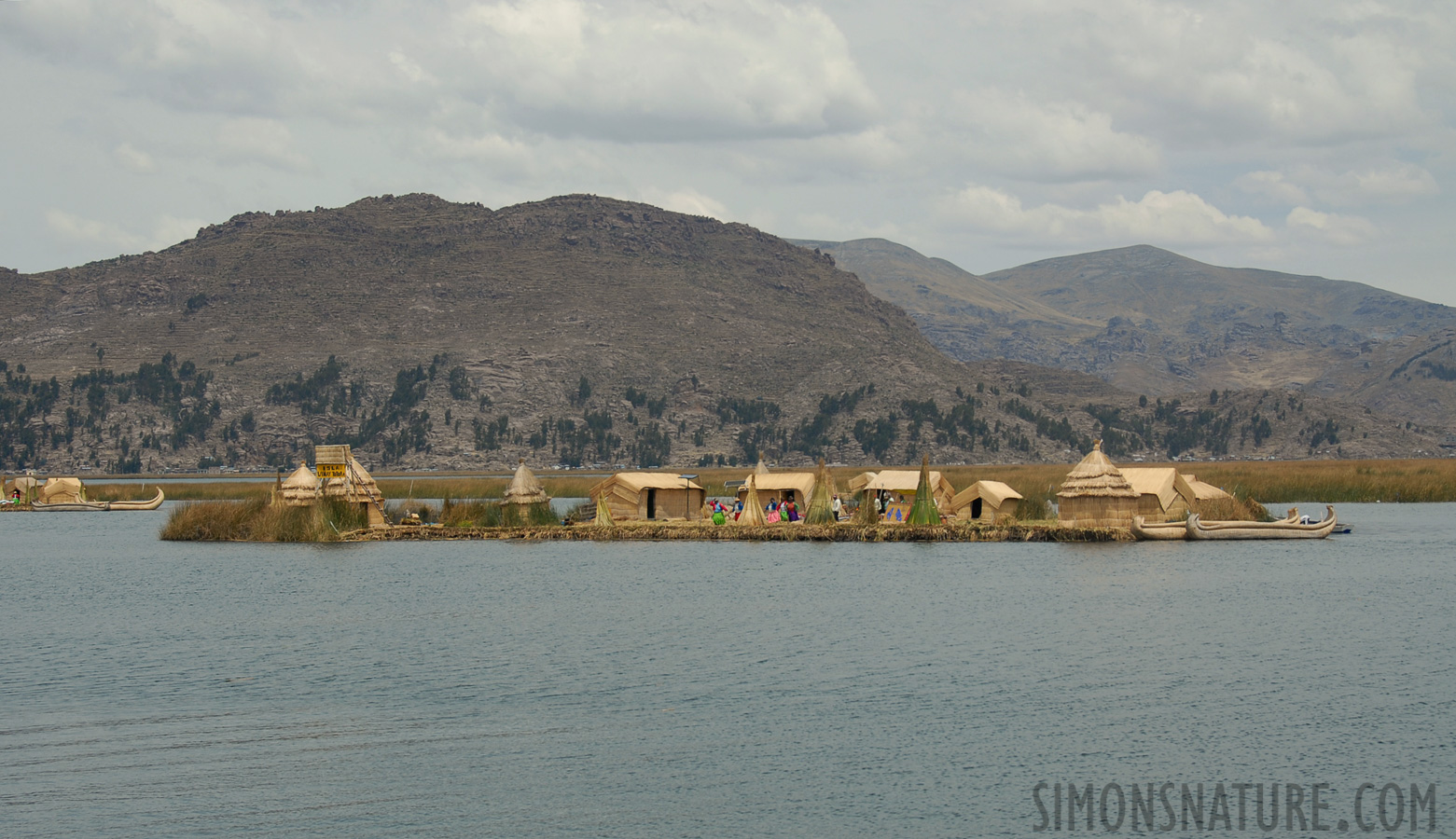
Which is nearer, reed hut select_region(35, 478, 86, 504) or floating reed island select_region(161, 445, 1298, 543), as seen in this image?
floating reed island select_region(161, 445, 1298, 543)

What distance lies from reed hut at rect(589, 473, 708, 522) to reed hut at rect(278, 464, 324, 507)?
15.5m

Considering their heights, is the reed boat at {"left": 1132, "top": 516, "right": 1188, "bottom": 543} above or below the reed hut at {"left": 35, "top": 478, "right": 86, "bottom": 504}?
below

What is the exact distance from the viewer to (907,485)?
260ft

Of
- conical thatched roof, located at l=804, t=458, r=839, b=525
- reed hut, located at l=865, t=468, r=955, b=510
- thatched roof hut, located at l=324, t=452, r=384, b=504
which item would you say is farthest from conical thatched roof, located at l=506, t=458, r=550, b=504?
reed hut, located at l=865, t=468, r=955, b=510

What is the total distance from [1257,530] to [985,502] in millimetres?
14354

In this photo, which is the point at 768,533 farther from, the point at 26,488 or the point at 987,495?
the point at 26,488

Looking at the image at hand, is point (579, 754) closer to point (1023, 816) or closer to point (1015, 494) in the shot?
point (1023, 816)

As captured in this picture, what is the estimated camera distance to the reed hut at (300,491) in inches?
2963

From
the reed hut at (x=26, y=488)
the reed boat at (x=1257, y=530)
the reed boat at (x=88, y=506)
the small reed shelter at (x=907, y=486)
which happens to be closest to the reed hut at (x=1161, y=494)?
the reed boat at (x=1257, y=530)

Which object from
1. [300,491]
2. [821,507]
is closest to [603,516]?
[821,507]

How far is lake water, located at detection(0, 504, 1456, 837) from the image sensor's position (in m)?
24.8

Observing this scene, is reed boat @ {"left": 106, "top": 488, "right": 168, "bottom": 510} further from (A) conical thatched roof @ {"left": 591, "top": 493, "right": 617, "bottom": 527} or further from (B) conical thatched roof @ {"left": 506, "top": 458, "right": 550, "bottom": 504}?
(A) conical thatched roof @ {"left": 591, "top": 493, "right": 617, "bottom": 527}

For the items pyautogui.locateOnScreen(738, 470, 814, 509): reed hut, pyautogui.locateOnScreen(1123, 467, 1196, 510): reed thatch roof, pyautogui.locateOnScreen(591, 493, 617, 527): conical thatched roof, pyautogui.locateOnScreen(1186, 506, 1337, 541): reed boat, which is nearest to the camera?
pyautogui.locateOnScreen(1186, 506, 1337, 541): reed boat

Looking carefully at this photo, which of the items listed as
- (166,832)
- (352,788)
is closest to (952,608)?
(352,788)
